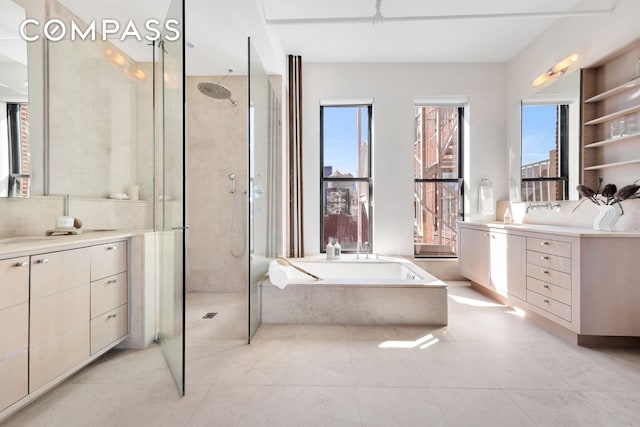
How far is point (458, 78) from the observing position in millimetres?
3898

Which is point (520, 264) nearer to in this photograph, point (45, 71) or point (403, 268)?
point (403, 268)

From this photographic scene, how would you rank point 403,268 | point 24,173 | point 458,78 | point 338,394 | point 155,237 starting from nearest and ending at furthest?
point 338,394 → point 24,173 → point 155,237 → point 403,268 → point 458,78

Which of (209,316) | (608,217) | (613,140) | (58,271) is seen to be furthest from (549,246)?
(58,271)

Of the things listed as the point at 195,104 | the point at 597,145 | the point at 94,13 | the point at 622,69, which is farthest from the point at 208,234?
the point at 622,69

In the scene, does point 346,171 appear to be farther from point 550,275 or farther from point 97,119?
point 97,119

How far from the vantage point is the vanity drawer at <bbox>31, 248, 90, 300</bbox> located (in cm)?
142

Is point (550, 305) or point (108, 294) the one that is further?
point (550, 305)

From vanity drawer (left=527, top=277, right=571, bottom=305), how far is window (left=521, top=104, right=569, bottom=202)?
1.08 meters

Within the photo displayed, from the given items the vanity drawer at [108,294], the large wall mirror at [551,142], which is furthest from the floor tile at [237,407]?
the large wall mirror at [551,142]

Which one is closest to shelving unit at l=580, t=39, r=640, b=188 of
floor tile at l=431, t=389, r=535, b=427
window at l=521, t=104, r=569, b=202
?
window at l=521, t=104, r=569, b=202

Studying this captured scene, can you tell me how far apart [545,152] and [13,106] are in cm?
472

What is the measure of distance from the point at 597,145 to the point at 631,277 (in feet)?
4.19

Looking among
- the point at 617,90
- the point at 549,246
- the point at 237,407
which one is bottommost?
the point at 237,407

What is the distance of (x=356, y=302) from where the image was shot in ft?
8.07
